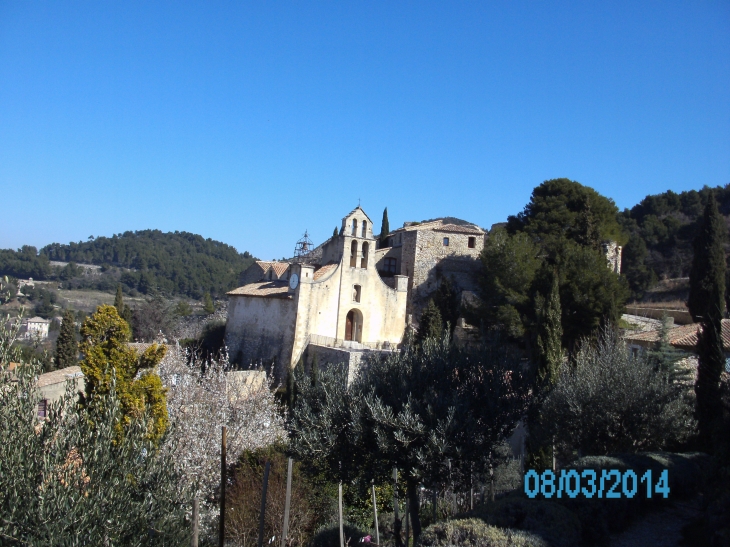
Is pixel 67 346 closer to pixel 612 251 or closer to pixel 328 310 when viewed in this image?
pixel 328 310

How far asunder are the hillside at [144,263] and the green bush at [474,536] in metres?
84.2

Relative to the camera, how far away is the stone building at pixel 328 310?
2839cm

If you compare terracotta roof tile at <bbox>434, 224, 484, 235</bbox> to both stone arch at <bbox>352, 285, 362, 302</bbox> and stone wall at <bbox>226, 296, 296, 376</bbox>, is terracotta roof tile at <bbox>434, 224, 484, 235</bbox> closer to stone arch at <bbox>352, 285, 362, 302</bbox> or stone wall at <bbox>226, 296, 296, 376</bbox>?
stone arch at <bbox>352, 285, 362, 302</bbox>

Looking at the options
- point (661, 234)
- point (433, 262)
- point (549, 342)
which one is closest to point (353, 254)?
point (433, 262)

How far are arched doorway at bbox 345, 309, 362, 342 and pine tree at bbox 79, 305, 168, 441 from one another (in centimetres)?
1955

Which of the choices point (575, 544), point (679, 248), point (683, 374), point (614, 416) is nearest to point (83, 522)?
point (575, 544)

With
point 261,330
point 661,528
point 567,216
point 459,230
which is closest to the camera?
point 661,528

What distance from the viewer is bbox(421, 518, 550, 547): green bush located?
7859 millimetres

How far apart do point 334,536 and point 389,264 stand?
25372 mm

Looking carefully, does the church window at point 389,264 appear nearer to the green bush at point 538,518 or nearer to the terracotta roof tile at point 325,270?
the terracotta roof tile at point 325,270

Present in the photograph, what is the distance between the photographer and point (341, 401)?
11.0 metres

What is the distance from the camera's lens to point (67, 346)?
30734mm

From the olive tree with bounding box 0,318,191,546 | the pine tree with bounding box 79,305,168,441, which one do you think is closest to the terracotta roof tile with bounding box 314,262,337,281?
the pine tree with bounding box 79,305,168,441

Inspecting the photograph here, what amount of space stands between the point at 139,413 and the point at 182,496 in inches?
97.2
